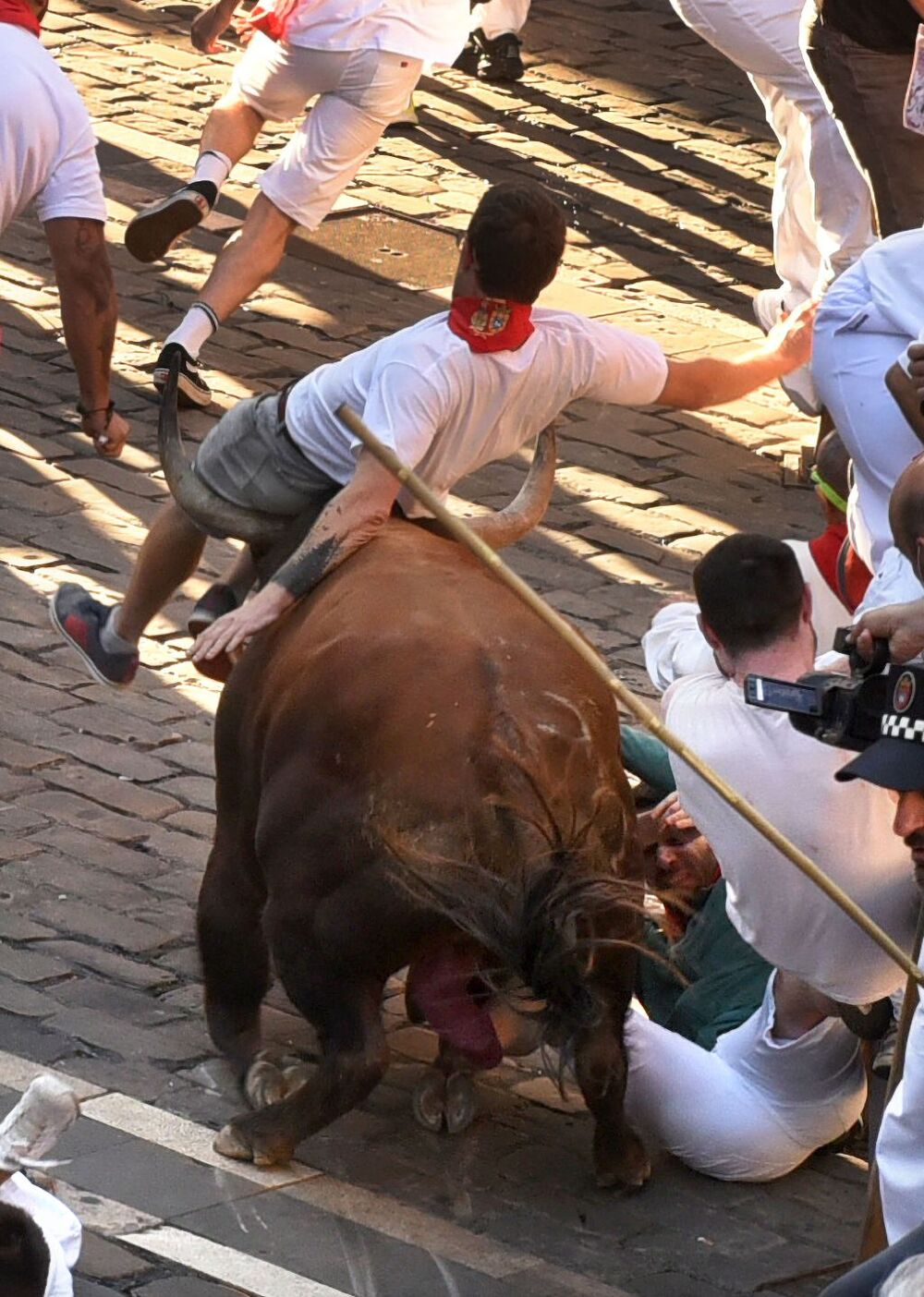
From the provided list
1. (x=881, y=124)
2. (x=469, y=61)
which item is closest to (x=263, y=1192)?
(x=881, y=124)

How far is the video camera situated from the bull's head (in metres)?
1.87

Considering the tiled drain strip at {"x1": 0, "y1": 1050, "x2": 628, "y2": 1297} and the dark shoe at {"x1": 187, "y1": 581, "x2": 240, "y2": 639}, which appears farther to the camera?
the dark shoe at {"x1": 187, "y1": 581, "x2": 240, "y2": 639}

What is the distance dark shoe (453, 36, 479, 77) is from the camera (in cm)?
1345

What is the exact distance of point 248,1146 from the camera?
16.4 ft

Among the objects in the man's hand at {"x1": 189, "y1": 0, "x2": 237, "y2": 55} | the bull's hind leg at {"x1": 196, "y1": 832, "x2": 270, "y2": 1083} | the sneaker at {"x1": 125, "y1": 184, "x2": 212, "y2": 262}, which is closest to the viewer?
the bull's hind leg at {"x1": 196, "y1": 832, "x2": 270, "y2": 1083}

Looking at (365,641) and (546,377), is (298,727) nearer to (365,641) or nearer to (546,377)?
(365,641)

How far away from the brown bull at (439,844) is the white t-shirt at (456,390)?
478 mm

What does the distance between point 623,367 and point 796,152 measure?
361cm

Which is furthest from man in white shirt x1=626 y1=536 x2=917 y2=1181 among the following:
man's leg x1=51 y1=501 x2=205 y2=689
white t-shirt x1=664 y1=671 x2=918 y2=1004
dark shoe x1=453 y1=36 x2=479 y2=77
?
dark shoe x1=453 y1=36 x2=479 y2=77

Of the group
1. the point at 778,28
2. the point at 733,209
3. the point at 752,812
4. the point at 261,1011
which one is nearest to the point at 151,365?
the point at 778,28

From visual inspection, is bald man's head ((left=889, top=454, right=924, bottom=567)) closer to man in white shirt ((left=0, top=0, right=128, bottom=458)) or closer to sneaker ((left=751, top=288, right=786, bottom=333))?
man in white shirt ((left=0, top=0, right=128, bottom=458))

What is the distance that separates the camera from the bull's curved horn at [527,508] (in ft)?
19.6

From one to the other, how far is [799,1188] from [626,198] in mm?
7446

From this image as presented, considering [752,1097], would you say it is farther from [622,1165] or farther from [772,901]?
[772,901]
